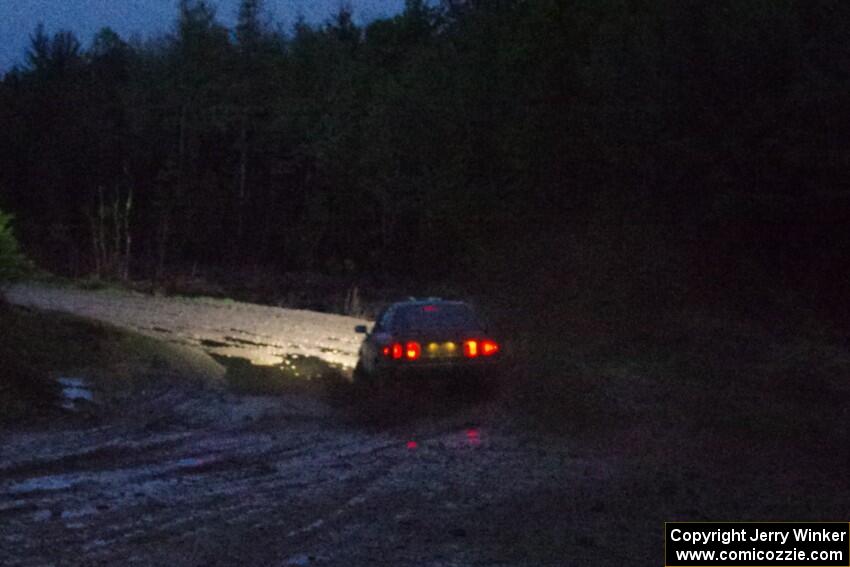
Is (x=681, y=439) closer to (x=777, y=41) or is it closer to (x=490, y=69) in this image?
(x=777, y=41)

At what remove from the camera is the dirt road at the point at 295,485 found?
27.6 ft

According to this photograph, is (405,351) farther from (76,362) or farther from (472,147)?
(472,147)

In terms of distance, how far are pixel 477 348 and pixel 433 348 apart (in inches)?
25.1

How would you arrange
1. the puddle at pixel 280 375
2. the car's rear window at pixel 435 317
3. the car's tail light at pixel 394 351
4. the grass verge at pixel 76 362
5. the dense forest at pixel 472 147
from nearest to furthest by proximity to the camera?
the grass verge at pixel 76 362 < the car's tail light at pixel 394 351 < the car's rear window at pixel 435 317 < the puddle at pixel 280 375 < the dense forest at pixel 472 147

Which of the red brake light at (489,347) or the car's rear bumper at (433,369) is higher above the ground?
the red brake light at (489,347)

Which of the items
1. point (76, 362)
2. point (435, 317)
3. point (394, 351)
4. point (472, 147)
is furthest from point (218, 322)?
point (394, 351)

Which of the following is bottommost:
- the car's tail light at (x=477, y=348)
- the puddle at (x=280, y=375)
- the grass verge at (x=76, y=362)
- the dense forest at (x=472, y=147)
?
the puddle at (x=280, y=375)

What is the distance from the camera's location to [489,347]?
17750 millimetres

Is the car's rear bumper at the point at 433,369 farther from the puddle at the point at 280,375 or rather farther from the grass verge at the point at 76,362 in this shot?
the grass verge at the point at 76,362

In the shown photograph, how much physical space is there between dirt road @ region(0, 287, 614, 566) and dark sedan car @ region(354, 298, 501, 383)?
0.34 metres

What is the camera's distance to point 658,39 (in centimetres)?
2609

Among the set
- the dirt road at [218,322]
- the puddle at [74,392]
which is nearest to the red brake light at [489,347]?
the puddle at [74,392]

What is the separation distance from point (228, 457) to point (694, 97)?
15263 millimetres

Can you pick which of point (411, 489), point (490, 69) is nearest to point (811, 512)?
point (411, 489)
